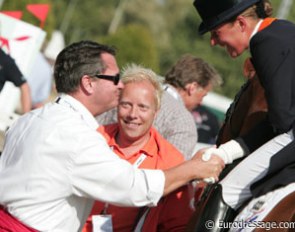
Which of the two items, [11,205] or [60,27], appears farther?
[60,27]

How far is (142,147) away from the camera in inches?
180

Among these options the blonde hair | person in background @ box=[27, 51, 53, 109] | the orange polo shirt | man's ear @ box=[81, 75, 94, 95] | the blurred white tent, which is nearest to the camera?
man's ear @ box=[81, 75, 94, 95]

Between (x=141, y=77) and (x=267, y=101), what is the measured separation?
1145 millimetres

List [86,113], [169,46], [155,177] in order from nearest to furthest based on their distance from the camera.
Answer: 1. [155,177]
2. [86,113]
3. [169,46]

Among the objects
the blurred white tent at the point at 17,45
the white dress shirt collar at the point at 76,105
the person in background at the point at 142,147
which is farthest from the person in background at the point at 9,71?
the white dress shirt collar at the point at 76,105

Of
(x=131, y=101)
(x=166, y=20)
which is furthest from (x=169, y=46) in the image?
(x=131, y=101)

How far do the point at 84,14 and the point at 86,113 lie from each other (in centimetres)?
6899

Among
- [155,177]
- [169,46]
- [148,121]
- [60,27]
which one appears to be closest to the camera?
[155,177]

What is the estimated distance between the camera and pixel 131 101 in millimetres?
4668

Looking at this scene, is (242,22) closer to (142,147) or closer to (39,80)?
(142,147)

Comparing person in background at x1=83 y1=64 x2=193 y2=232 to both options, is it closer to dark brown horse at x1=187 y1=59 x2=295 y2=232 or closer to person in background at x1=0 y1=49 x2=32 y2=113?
dark brown horse at x1=187 y1=59 x2=295 y2=232

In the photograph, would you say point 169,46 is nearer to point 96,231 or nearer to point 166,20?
point 166,20

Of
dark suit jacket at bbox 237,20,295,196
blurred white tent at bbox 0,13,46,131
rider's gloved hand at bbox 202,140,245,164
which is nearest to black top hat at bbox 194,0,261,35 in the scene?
dark suit jacket at bbox 237,20,295,196

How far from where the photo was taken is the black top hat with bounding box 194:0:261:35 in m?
3.99
